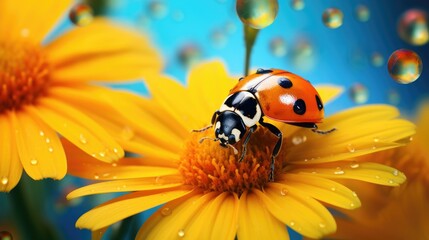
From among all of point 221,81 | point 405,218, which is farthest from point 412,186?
point 221,81

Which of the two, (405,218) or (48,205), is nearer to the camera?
(405,218)

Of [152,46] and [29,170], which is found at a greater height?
[152,46]

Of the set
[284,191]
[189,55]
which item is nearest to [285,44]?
[189,55]

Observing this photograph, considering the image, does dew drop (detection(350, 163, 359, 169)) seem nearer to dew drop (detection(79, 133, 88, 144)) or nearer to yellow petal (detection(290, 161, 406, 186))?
yellow petal (detection(290, 161, 406, 186))

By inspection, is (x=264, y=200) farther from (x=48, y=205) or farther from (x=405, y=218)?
(x=48, y=205)

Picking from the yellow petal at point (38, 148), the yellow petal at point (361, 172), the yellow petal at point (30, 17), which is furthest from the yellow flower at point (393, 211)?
the yellow petal at point (30, 17)

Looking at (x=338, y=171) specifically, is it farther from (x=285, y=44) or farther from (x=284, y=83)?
(x=285, y=44)
